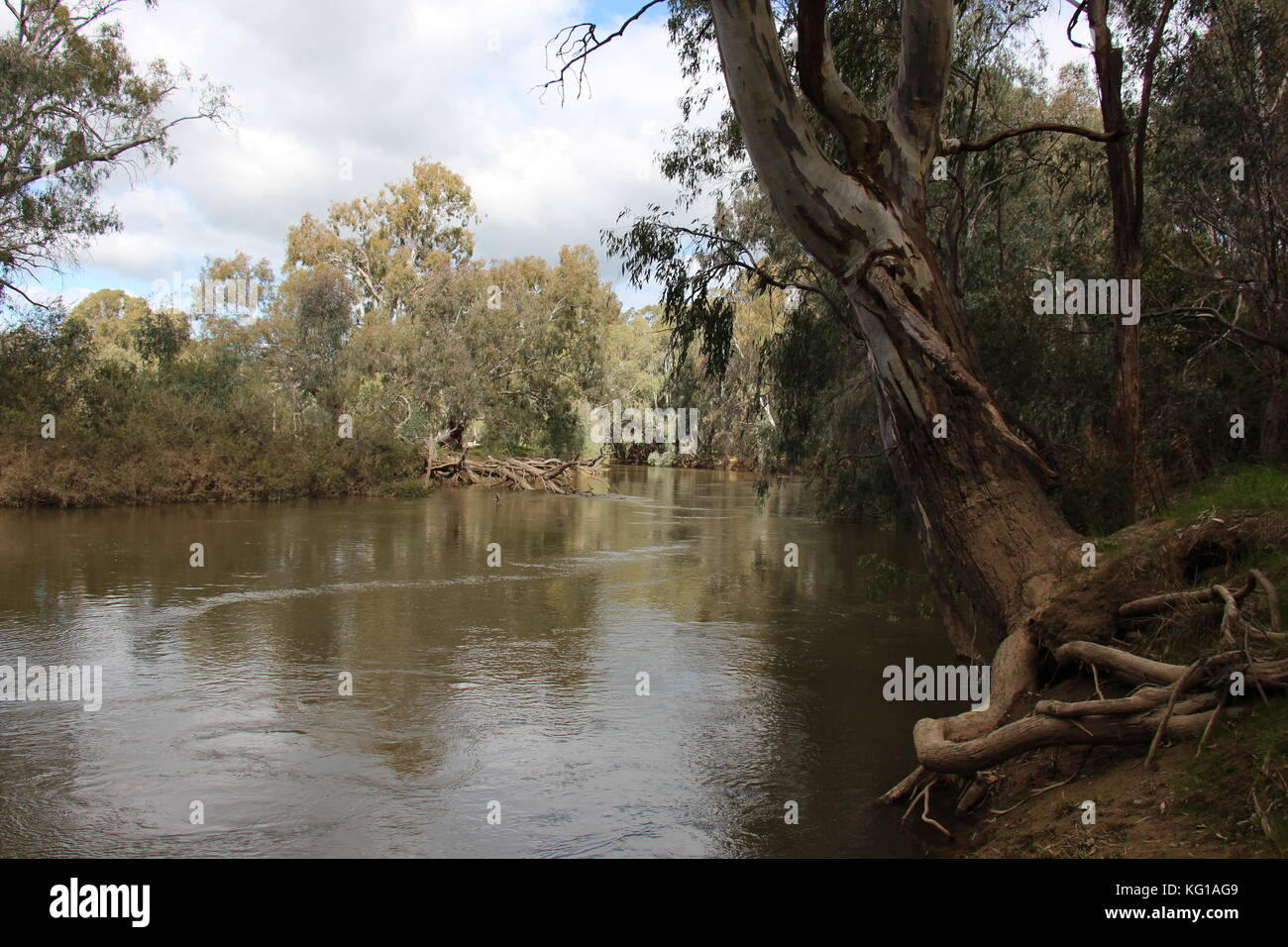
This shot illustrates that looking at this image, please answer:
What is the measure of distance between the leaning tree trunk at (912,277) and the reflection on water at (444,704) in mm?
1478

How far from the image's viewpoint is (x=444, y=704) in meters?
6.57

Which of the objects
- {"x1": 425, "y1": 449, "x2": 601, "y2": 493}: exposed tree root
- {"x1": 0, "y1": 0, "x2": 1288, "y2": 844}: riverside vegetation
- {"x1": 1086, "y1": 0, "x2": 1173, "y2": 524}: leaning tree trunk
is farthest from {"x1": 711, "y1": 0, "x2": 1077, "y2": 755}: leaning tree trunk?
{"x1": 425, "y1": 449, "x2": 601, "y2": 493}: exposed tree root

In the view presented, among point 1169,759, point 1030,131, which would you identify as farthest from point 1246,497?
point 1030,131

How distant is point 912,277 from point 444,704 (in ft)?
13.5

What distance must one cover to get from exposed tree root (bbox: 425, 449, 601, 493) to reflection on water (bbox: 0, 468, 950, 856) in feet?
41.5

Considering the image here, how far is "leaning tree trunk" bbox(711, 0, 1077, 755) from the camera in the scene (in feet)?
17.7

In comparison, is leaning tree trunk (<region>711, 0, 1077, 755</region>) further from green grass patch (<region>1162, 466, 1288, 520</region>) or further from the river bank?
green grass patch (<region>1162, 466, 1288, 520</region>)

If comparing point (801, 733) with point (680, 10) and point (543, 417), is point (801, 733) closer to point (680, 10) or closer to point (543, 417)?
point (680, 10)

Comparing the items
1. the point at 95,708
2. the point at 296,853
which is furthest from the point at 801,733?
the point at 95,708

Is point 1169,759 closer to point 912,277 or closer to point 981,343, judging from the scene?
point 912,277

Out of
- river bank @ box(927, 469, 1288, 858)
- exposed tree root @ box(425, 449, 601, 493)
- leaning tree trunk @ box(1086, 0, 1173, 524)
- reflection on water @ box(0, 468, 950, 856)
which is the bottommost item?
reflection on water @ box(0, 468, 950, 856)

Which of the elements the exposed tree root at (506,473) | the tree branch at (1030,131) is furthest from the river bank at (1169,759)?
the exposed tree root at (506,473)

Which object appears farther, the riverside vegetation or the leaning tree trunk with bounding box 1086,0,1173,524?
the leaning tree trunk with bounding box 1086,0,1173,524

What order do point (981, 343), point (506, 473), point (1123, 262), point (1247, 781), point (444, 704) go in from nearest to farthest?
point (1247, 781), point (444, 704), point (1123, 262), point (981, 343), point (506, 473)
